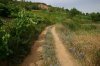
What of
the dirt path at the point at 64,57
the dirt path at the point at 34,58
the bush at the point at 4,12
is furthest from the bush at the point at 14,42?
the bush at the point at 4,12

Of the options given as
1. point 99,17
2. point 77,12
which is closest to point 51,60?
point 99,17

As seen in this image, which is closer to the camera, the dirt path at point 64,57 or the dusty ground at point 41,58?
the dirt path at point 64,57

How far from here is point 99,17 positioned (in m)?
82.4

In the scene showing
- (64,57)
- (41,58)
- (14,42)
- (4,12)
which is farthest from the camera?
(4,12)

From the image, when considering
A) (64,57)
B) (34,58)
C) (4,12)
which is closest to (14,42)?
(34,58)

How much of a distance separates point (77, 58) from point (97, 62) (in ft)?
13.2

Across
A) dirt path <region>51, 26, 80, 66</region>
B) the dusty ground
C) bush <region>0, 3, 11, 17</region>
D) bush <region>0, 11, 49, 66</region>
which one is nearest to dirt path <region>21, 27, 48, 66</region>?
the dusty ground

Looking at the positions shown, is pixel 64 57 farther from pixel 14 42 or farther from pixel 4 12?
pixel 4 12

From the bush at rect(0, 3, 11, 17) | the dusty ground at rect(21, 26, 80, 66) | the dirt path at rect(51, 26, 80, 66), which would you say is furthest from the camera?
the bush at rect(0, 3, 11, 17)

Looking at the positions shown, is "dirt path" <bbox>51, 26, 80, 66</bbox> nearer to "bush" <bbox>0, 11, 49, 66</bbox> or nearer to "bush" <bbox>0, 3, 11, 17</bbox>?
"bush" <bbox>0, 11, 49, 66</bbox>

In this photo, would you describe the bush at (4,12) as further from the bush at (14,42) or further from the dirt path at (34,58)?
the dirt path at (34,58)

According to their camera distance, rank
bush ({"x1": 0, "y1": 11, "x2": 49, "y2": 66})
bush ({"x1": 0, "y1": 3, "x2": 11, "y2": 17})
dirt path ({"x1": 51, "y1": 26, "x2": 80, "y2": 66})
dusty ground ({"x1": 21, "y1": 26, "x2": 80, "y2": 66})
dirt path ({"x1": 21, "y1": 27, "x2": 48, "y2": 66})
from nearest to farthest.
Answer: bush ({"x1": 0, "y1": 11, "x2": 49, "y2": 66}), dirt path ({"x1": 51, "y1": 26, "x2": 80, "y2": 66}), dusty ground ({"x1": 21, "y1": 26, "x2": 80, "y2": 66}), dirt path ({"x1": 21, "y1": 27, "x2": 48, "y2": 66}), bush ({"x1": 0, "y1": 3, "x2": 11, "y2": 17})

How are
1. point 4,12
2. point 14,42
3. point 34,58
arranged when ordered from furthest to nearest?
point 4,12 < point 34,58 < point 14,42

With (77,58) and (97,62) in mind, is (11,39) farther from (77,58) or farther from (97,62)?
(97,62)
